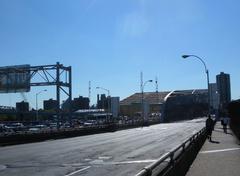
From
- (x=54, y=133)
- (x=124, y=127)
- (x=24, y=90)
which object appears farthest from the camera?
(x=124, y=127)

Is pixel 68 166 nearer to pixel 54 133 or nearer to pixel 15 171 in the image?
pixel 15 171

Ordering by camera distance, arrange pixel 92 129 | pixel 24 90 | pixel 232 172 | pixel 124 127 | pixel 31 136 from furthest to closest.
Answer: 1. pixel 124 127
2. pixel 92 129
3. pixel 24 90
4. pixel 31 136
5. pixel 232 172

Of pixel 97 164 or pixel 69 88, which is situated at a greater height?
pixel 69 88

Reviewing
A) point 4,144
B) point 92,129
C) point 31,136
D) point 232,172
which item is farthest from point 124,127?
point 232,172

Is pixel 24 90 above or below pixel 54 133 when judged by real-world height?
above

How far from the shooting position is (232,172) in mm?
16234

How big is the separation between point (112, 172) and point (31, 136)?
1241 inches

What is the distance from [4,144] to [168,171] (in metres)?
32.6

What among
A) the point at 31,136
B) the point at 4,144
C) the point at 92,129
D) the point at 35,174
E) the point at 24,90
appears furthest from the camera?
the point at 92,129

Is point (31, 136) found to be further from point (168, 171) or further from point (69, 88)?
point (168, 171)

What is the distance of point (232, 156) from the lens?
22.3m

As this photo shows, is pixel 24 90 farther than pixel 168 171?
Yes

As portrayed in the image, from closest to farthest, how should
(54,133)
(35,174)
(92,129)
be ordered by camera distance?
1. (35,174)
2. (54,133)
3. (92,129)

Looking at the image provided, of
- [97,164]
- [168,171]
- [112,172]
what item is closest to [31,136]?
[97,164]
